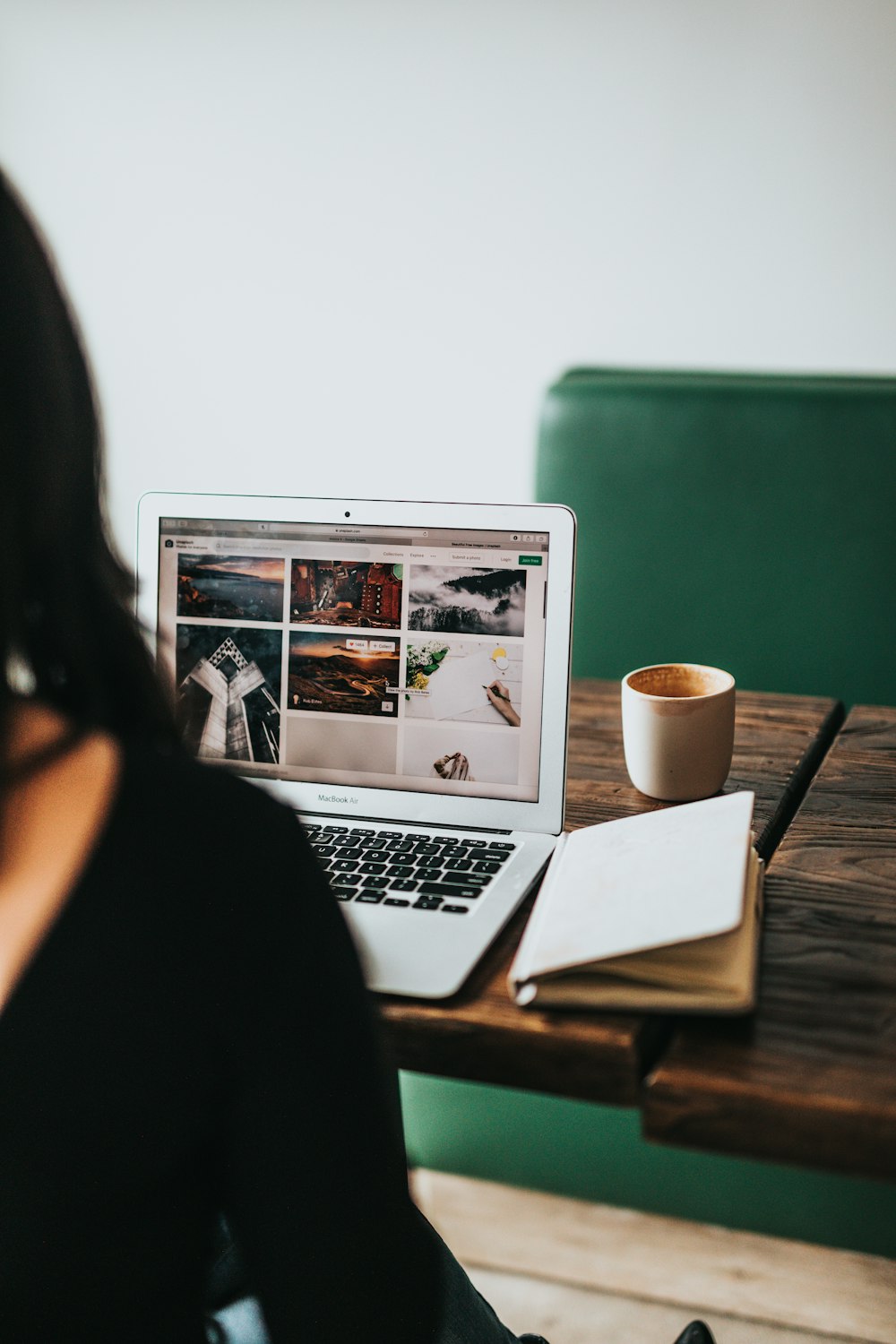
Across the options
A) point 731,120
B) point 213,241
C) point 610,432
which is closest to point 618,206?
point 731,120

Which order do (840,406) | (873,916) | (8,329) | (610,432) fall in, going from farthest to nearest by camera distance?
(610,432) → (840,406) → (873,916) → (8,329)

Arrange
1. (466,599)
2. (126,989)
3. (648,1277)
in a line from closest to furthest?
(126,989)
(466,599)
(648,1277)

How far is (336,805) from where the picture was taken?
0.98 metres

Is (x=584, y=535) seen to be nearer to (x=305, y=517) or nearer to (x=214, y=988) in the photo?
(x=305, y=517)

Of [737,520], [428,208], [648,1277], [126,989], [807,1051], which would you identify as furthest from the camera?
[428,208]

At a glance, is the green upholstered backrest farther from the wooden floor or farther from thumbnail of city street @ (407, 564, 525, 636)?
thumbnail of city street @ (407, 564, 525, 636)

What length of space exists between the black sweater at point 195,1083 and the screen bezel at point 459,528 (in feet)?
1.32

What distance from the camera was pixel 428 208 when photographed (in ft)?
6.84

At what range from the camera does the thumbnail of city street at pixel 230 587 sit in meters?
0.99

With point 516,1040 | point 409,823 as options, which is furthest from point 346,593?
point 516,1040

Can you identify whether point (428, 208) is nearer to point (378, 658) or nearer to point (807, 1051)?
point (378, 658)

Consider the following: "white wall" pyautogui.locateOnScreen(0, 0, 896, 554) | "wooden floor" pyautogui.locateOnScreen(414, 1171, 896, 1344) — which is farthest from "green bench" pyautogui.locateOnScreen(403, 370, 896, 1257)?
"white wall" pyautogui.locateOnScreen(0, 0, 896, 554)

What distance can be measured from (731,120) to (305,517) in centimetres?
129

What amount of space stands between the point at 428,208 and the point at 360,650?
4.55 feet
